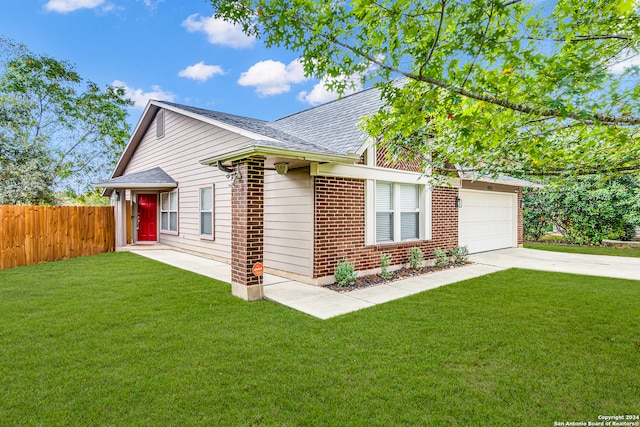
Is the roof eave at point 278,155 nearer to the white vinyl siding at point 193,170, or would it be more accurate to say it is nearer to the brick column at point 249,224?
the brick column at point 249,224

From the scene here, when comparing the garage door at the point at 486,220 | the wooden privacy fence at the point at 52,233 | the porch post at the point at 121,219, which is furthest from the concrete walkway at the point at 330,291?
the porch post at the point at 121,219

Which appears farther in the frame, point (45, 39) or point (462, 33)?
point (45, 39)

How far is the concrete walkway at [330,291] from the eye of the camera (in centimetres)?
541

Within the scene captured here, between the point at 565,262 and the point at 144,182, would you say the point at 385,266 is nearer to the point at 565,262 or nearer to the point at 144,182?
the point at 565,262

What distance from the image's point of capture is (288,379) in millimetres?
3102

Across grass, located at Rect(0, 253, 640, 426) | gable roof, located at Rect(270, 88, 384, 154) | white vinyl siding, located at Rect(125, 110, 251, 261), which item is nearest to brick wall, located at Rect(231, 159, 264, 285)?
grass, located at Rect(0, 253, 640, 426)

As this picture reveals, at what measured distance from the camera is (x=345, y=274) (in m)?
6.77

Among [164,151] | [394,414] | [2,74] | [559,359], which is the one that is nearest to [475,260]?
[559,359]

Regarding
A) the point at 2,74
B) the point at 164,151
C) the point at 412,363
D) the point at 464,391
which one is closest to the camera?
the point at 464,391

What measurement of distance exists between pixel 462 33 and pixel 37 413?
522cm

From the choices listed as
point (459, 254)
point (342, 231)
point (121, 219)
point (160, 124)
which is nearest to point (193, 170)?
point (160, 124)

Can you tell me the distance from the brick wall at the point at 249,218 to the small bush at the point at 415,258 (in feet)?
14.0

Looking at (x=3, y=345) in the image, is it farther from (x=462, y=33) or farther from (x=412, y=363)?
(x=462, y=33)

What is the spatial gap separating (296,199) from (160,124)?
8377 mm
